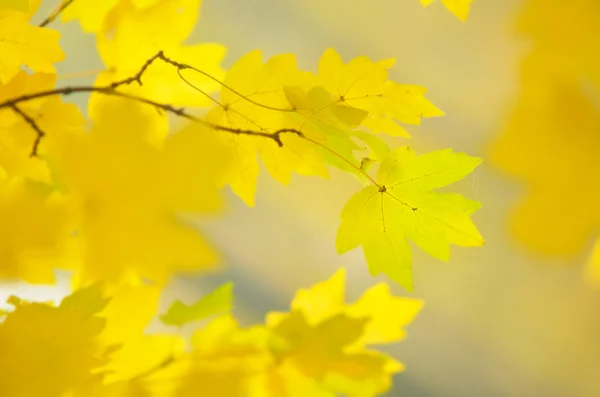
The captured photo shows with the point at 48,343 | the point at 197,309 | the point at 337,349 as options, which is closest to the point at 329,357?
the point at 337,349

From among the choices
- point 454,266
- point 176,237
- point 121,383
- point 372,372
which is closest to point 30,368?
point 121,383

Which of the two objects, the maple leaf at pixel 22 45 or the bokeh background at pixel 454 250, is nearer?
the maple leaf at pixel 22 45

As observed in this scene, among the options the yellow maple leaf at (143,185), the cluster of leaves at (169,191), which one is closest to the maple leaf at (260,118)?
the cluster of leaves at (169,191)

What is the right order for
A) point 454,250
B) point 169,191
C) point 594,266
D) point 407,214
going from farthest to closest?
point 454,250 → point 594,266 → point 407,214 → point 169,191

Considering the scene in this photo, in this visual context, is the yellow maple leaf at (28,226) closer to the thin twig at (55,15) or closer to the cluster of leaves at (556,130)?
the thin twig at (55,15)

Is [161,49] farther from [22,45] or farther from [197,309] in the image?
[197,309]

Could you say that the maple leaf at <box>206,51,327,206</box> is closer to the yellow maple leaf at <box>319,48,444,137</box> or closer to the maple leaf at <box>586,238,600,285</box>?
the yellow maple leaf at <box>319,48,444,137</box>
